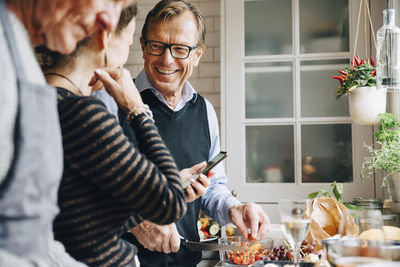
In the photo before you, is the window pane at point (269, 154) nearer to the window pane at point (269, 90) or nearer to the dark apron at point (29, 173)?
the window pane at point (269, 90)

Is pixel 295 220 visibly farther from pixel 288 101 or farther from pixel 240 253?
pixel 288 101

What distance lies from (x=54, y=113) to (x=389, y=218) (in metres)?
1.81

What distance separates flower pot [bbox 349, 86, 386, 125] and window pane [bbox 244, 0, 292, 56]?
2.63ft

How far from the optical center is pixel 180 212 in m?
0.92

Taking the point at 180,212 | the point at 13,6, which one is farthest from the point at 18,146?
the point at 180,212

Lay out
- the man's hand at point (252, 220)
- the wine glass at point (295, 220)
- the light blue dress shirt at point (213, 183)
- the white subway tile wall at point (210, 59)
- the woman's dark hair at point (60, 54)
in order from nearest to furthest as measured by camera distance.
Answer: the woman's dark hair at point (60, 54) < the wine glass at point (295, 220) < the man's hand at point (252, 220) < the light blue dress shirt at point (213, 183) < the white subway tile wall at point (210, 59)

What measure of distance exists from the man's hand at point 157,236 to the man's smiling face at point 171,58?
65cm

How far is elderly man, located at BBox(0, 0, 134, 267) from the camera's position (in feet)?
1.94

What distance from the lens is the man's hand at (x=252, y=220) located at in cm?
147

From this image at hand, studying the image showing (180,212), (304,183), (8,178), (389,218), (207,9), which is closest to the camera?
(8,178)

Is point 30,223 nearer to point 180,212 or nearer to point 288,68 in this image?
point 180,212

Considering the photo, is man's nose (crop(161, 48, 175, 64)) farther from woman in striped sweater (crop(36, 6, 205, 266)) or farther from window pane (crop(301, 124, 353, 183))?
window pane (crop(301, 124, 353, 183))

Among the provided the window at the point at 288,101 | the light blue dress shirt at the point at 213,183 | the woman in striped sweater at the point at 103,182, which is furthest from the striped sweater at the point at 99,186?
the window at the point at 288,101

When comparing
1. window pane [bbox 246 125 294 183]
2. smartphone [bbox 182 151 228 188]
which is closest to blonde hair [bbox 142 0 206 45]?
smartphone [bbox 182 151 228 188]
